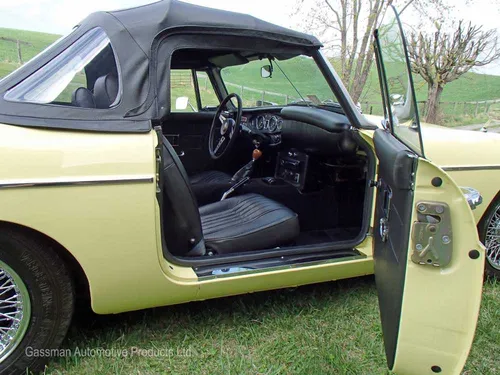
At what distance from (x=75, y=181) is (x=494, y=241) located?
9.16 ft

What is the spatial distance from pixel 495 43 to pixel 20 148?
410 centimetres

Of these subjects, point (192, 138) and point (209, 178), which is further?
point (192, 138)

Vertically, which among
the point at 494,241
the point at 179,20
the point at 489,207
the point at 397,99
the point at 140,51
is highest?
the point at 179,20

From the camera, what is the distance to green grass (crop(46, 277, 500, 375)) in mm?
2047

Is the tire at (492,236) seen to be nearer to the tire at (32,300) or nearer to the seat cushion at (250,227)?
the seat cushion at (250,227)

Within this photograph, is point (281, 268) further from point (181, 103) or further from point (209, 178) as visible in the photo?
point (181, 103)

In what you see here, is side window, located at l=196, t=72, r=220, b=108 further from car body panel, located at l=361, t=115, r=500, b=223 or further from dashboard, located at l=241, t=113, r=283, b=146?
car body panel, located at l=361, t=115, r=500, b=223

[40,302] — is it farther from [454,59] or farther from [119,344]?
[454,59]

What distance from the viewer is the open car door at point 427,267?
4.89 feet

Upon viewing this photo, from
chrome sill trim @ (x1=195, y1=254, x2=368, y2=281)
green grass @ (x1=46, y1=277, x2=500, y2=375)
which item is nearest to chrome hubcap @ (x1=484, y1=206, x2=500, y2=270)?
green grass @ (x1=46, y1=277, x2=500, y2=375)

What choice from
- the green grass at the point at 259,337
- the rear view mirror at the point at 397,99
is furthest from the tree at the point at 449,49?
the green grass at the point at 259,337

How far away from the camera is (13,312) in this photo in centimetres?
184

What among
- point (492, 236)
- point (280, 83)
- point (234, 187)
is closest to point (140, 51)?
point (280, 83)

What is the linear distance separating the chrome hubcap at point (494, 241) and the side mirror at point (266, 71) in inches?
72.7
